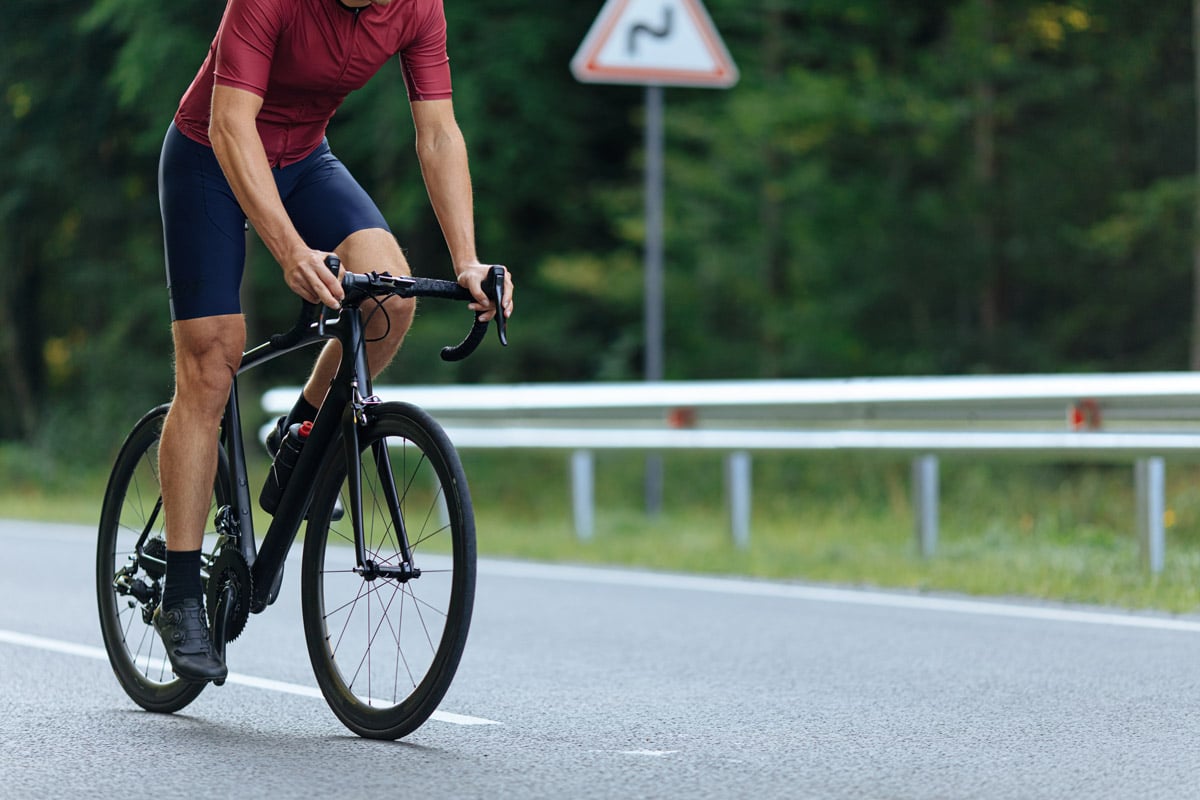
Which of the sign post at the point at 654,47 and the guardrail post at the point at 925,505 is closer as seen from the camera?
the guardrail post at the point at 925,505

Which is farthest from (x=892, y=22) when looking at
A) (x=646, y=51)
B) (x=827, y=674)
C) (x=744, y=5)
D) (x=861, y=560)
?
(x=827, y=674)

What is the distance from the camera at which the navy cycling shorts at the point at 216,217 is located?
484 centimetres

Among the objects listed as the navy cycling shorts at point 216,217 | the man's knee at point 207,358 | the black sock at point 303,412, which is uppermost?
the navy cycling shorts at point 216,217

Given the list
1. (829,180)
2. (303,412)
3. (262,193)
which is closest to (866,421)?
(303,412)

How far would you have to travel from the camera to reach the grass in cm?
881

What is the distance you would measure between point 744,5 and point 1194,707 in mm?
16894

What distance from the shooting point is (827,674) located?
5992mm

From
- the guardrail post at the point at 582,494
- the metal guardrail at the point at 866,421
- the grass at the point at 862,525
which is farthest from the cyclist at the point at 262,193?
the guardrail post at the point at 582,494

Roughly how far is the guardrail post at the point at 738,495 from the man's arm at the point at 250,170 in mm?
6385

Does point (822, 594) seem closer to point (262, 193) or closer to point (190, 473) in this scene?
point (190, 473)

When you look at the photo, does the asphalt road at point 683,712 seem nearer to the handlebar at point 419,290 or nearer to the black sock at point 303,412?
the black sock at point 303,412

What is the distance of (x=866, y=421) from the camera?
10219 millimetres

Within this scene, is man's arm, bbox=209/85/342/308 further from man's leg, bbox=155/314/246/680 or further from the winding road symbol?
the winding road symbol

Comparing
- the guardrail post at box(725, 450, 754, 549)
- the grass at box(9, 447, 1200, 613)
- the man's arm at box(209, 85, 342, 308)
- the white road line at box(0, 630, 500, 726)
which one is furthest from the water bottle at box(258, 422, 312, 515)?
the guardrail post at box(725, 450, 754, 549)
